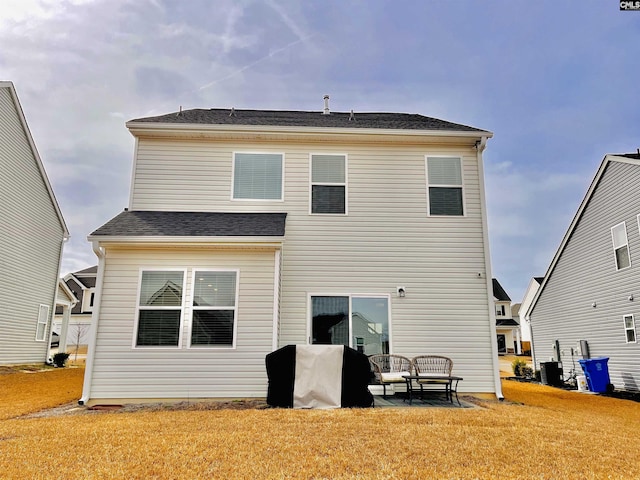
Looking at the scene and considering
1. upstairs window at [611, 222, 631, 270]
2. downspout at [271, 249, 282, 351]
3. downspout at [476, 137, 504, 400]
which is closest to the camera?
downspout at [271, 249, 282, 351]

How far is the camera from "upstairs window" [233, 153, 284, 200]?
9.27 meters

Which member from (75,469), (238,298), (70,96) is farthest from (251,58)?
(75,469)

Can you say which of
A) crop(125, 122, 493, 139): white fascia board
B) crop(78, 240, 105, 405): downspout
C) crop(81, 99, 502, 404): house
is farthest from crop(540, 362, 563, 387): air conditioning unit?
crop(78, 240, 105, 405): downspout

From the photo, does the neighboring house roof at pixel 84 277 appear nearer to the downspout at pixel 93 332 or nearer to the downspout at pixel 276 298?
the downspout at pixel 93 332

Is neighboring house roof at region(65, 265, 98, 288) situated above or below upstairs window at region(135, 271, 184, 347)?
above

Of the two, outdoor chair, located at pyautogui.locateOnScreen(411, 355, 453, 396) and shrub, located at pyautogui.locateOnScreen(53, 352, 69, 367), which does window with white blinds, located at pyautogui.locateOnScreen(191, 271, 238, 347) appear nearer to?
outdoor chair, located at pyautogui.locateOnScreen(411, 355, 453, 396)

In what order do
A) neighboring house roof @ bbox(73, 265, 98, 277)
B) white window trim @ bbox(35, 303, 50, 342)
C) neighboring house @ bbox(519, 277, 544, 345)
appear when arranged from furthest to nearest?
neighboring house @ bbox(519, 277, 544, 345) → neighboring house roof @ bbox(73, 265, 98, 277) → white window trim @ bbox(35, 303, 50, 342)

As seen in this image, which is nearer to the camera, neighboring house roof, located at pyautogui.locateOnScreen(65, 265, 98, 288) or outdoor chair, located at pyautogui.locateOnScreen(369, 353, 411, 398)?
outdoor chair, located at pyautogui.locateOnScreen(369, 353, 411, 398)

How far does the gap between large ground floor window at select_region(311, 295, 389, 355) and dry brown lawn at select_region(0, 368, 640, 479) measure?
7.47 feet

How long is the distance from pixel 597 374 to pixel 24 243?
19.2 m

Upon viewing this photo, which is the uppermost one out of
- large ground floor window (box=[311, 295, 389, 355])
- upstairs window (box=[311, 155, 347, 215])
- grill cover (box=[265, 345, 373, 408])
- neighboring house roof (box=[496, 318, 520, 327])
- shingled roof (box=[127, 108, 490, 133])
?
shingled roof (box=[127, 108, 490, 133])

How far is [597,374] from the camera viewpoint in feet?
40.4

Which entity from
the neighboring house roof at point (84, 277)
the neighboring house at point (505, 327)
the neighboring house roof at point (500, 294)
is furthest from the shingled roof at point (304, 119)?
the neighboring house roof at point (500, 294)

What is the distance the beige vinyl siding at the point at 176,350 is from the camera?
7613mm
